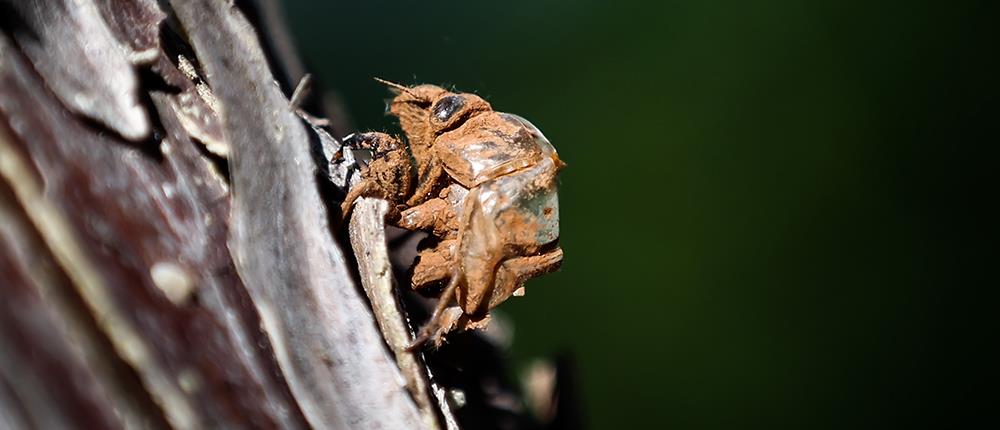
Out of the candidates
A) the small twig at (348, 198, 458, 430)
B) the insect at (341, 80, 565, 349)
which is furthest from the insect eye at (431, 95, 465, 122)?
the small twig at (348, 198, 458, 430)

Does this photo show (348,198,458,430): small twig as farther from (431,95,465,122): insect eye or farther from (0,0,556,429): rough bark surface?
(431,95,465,122): insect eye

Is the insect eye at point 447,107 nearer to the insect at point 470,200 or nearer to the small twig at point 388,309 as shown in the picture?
the insect at point 470,200

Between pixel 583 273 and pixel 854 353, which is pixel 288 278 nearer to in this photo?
pixel 583 273

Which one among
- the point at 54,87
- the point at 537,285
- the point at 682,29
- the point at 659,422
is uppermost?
the point at 54,87

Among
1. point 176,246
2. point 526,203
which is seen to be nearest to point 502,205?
point 526,203

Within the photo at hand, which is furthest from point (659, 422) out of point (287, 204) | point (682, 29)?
point (287, 204)
